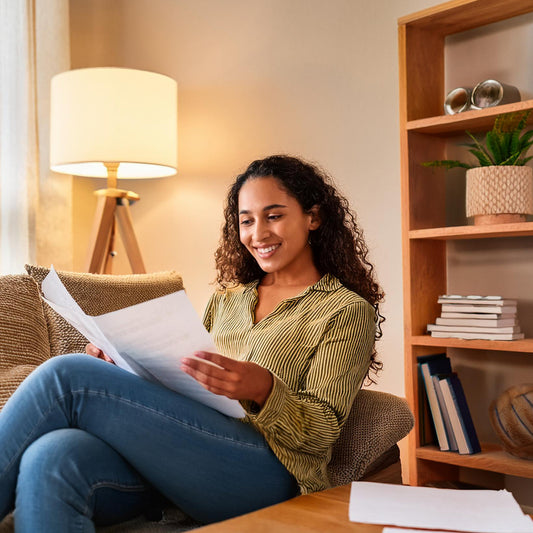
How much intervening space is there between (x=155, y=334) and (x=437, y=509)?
0.49 m

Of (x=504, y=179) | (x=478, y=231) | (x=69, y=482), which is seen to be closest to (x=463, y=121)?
(x=504, y=179)

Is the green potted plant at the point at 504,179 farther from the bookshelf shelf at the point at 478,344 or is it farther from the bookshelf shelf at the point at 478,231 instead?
the bookshelf shelf at the point at 478,344

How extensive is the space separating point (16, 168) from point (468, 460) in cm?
198

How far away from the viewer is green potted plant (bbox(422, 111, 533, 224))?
1.87 metres

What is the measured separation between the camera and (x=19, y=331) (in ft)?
5.13

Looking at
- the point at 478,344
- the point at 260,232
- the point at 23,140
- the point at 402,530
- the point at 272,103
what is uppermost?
the point at 272,103

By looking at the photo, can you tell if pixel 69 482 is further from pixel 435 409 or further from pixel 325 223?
pixel 435 409

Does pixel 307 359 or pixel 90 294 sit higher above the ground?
pixel 90 294

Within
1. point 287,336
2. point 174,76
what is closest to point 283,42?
point 174,76

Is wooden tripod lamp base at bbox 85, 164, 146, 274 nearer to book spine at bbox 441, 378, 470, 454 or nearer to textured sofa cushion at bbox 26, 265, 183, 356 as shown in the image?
textured sofa cushion at bbox 26, 265, 183, 356

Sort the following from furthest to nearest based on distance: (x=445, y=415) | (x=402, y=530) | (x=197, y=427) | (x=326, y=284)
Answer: (x=445, y=415) < (x=326, y=284) < (x=197, y=427) < (x=402, y=530)

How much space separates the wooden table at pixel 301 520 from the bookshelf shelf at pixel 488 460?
0.90 metres

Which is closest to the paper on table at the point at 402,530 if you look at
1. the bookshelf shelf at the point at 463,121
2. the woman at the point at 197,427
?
the woman at the point at 197,427

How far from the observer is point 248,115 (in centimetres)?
274
